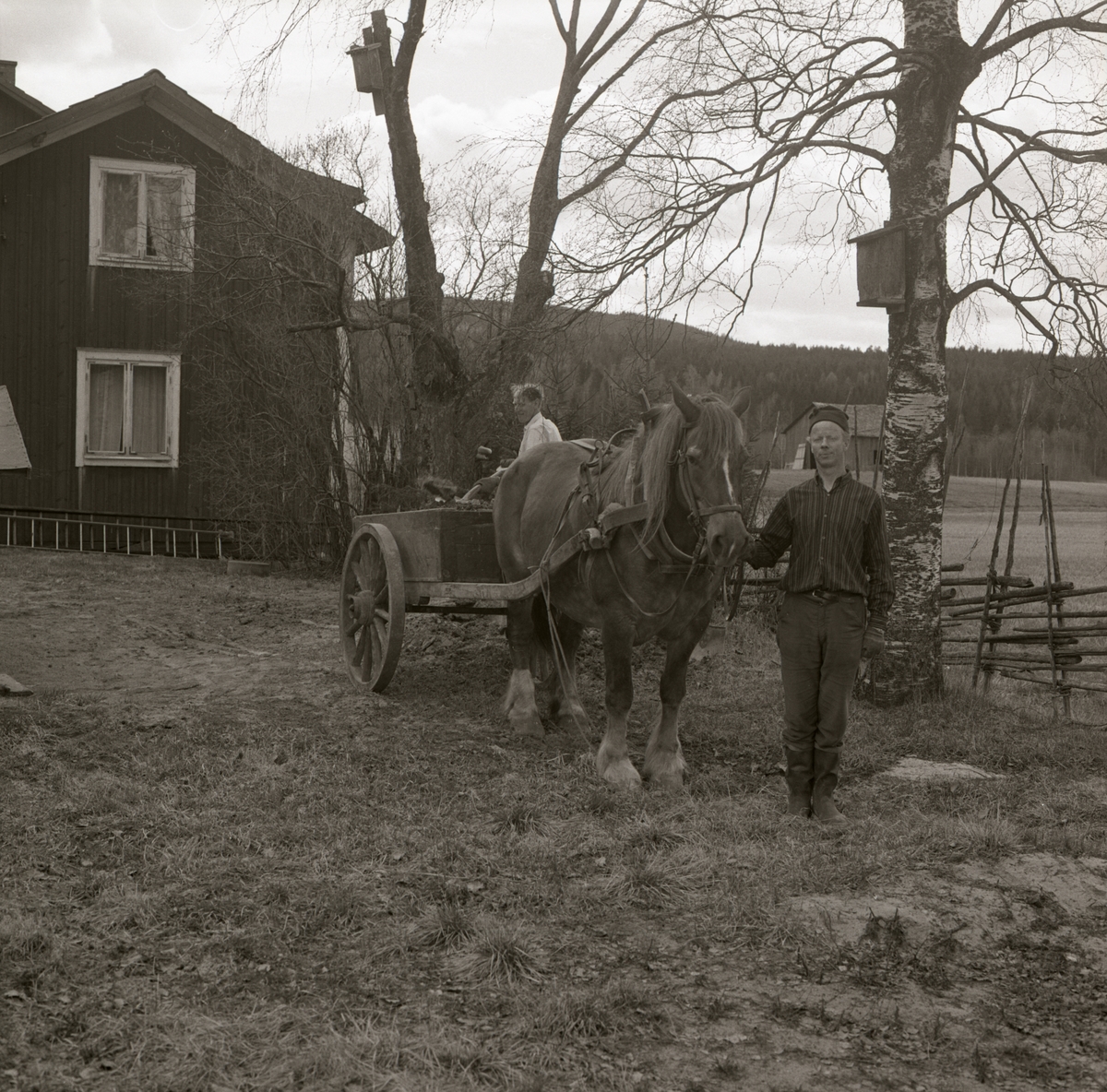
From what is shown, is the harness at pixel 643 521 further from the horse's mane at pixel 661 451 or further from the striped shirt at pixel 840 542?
the striped shirt at pixel 840 542

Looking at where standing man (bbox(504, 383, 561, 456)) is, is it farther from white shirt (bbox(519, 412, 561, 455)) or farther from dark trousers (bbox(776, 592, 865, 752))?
dark trousers (bbox(776, 592, 865, 752))

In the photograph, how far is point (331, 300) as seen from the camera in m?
13.3

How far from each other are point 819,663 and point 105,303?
1447cm

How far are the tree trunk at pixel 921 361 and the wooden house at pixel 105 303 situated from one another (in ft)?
35.6

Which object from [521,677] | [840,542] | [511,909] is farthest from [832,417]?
[521,677]

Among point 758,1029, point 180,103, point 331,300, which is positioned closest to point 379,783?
point 758,1029

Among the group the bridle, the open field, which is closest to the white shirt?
the open field

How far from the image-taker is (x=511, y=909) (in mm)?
4250

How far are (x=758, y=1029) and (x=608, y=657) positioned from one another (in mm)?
2983

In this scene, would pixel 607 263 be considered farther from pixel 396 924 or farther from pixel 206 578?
→ pixel 206 578

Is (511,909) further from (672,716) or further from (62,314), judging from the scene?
(62,314)

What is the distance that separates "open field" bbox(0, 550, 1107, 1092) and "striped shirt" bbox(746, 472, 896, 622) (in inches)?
39.5

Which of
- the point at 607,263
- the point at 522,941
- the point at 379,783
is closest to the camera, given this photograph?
the point at 522,941

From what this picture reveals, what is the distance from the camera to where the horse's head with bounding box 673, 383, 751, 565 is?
17.4ft
